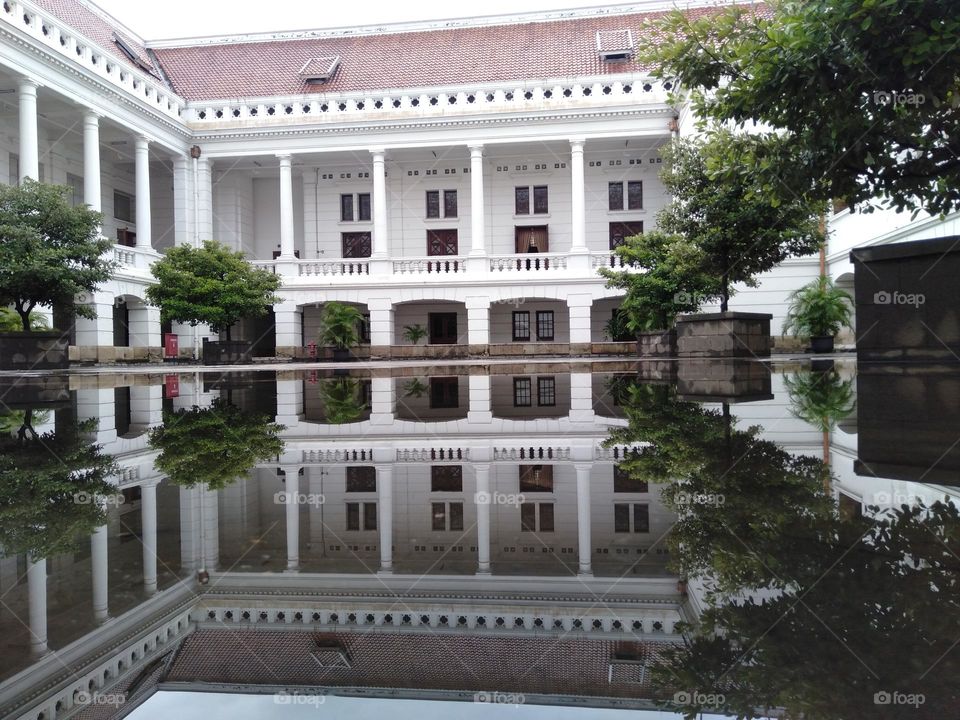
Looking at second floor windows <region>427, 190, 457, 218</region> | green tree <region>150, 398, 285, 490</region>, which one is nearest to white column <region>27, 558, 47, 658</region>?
green tree <region>150, 398, 285, 490</region>

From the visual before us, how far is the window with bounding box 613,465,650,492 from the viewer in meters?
2.92

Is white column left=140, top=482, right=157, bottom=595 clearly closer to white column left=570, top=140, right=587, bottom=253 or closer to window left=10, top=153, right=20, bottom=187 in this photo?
white column left=570, top=140, right=587, bottom=253

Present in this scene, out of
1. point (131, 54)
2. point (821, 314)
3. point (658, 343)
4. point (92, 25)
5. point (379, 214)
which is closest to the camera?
point (658, 343)

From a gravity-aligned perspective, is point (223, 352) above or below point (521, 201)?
below

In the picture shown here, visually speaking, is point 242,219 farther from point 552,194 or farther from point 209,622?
point 209,622

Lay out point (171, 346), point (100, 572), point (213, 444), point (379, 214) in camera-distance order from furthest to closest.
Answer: point (379, 214) → point (171, 346) → point (213, 444) → point (100, 572)

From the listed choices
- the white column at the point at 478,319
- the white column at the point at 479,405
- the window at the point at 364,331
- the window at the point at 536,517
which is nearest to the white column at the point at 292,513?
the window at the point at 536,517

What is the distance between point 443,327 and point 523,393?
23163 mm

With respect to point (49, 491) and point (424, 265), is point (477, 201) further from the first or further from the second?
point (49, 491)

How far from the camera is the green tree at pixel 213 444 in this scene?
137 inches

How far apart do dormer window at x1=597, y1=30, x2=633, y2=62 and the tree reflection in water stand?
1168 inches

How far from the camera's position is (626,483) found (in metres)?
3.04

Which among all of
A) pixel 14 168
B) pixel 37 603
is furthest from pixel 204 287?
pixel 37 603

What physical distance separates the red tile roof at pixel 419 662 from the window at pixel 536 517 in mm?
837
